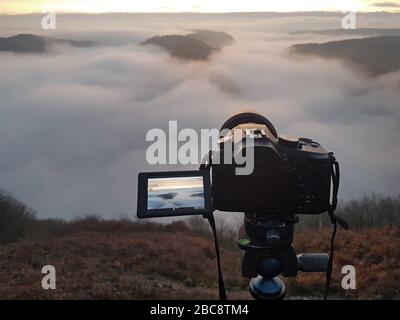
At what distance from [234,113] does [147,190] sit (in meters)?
0.42

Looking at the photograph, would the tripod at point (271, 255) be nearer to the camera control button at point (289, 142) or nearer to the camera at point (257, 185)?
the camera at point (257, 185)

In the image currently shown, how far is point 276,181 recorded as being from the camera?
1109mm

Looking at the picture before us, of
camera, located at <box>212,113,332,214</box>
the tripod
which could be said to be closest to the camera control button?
camera, located at <box>212,113,332,214</box>

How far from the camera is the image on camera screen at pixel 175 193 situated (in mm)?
1126

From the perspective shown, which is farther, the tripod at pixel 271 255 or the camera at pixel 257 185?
the tripod at pixel 271 255

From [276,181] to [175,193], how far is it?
0.28 m

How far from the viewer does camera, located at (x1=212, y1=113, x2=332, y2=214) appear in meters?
1.10

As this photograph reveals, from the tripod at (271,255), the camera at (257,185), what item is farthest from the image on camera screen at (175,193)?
the tripod at (271,255)

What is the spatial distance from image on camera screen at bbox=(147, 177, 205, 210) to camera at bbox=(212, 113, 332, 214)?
47 mm

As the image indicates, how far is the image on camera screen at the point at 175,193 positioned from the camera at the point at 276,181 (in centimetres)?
5

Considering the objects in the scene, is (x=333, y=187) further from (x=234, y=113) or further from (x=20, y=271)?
(x=20, y=271)

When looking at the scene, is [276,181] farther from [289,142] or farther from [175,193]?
[175,193]

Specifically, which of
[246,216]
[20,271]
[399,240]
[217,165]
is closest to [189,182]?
[217,165]

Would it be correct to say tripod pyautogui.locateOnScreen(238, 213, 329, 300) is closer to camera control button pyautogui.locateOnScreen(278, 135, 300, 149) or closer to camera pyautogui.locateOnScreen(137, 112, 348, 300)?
camera pyautogui.locateOnScreen(137, 112, 348, 300)
